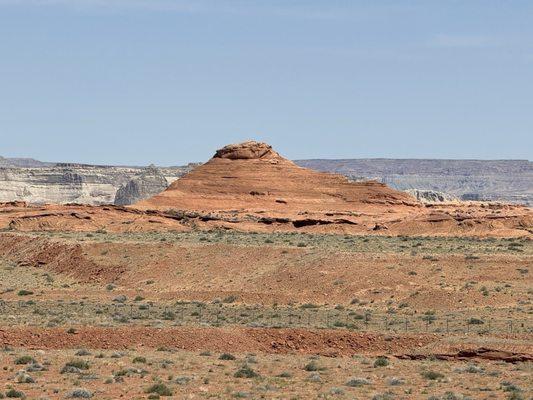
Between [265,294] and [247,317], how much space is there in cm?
831

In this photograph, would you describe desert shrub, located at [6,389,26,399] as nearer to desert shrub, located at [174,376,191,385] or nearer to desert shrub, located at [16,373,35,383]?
desert shrub, located at [16,373,35,383]

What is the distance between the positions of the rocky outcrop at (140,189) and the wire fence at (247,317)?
103365 millimetres

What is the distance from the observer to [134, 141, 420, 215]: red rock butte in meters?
90.6

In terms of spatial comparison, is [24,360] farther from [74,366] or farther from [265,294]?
[265,294]

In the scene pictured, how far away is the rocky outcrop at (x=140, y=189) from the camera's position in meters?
150

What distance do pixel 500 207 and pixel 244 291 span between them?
50799mm

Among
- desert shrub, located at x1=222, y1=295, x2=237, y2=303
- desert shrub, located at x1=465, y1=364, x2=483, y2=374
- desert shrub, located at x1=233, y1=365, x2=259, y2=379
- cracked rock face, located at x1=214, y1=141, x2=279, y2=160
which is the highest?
cracked rock face, located at x1=214, y1=141, x2=279, y2=160

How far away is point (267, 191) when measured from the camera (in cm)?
9331

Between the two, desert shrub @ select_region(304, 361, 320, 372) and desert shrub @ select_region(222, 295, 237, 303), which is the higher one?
desert shrub @ select_region(304, 361, 320, 372)

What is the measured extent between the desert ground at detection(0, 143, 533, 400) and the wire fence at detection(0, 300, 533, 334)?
12 centimetres

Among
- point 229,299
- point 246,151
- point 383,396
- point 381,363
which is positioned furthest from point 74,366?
point 246,151

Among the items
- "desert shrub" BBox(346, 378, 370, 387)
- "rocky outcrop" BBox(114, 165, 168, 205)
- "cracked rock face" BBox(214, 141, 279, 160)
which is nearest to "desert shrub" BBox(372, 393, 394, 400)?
"desert shrub" BBox(346, 378, 370, 387)

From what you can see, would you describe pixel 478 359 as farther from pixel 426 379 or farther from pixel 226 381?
pixel 226 381

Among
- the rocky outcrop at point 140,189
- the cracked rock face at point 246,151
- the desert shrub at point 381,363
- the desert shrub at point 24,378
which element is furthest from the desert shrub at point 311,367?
the rocky outcrop at point 140,189
